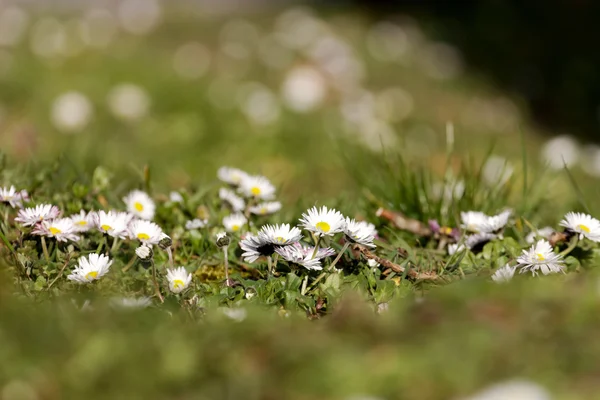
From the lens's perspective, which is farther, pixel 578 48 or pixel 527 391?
pixel 578 48

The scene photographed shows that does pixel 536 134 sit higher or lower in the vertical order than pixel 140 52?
lower

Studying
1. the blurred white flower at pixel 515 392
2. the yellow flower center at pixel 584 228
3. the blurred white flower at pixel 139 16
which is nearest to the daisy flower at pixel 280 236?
the blurred white flower at pixel 515 392

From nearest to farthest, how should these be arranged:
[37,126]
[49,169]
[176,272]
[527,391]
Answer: [527,391] < [176,272] < [49,169] < [37,126]

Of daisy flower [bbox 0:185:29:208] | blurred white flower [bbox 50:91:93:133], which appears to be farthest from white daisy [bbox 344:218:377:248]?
blurred white flower [bbox 50:91:93:133]

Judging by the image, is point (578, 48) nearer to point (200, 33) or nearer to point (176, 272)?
point (200, 33)

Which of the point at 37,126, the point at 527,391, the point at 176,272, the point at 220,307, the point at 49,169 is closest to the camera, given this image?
the point at 527,391

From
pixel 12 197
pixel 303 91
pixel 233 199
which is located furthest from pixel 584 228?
pixel 303 91

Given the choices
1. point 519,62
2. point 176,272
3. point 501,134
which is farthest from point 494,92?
point 176,272

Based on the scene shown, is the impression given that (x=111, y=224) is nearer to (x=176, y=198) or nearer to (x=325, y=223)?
(x=176, y=198)
